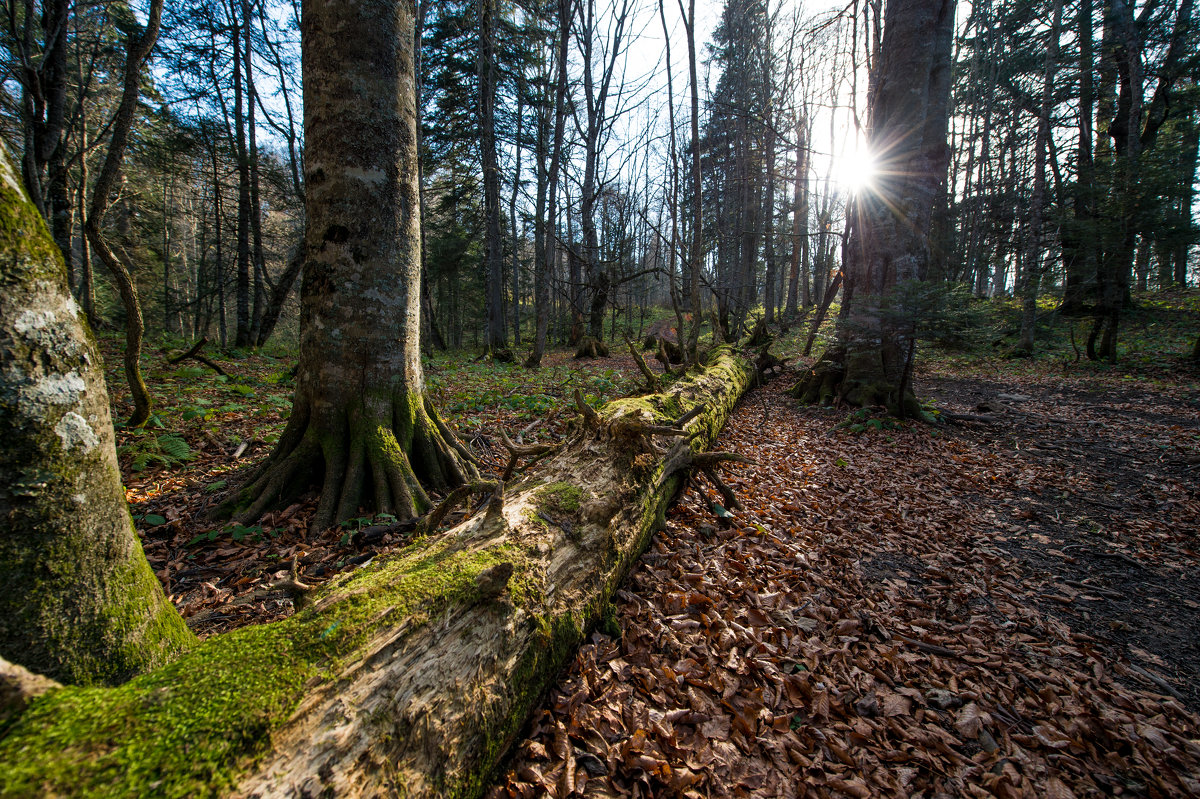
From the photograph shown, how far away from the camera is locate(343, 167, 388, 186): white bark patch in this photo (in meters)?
3.33

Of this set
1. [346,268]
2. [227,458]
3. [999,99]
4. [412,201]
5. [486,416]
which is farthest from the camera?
[999,99]

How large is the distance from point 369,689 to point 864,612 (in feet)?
9.32

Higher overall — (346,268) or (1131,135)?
(1131,135)

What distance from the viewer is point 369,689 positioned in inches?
53.4

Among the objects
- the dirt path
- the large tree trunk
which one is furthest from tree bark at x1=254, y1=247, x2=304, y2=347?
the dirt path

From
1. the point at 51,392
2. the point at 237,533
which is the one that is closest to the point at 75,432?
the point at 51,392

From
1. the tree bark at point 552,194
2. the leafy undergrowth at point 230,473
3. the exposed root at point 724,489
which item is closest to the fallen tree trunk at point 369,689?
the leafy undergrowth at point 230,473

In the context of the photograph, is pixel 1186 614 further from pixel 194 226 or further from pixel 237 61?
pixel 194 226

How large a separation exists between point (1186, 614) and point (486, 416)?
6.62 m

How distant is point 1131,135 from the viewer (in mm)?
A: 10969

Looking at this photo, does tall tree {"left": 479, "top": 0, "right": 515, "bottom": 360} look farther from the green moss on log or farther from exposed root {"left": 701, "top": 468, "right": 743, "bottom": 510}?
the green moss on log

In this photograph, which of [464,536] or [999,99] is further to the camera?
[999,99]

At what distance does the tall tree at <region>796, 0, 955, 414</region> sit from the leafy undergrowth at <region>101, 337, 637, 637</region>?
4379mm

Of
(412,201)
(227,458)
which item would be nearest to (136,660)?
(412,201)
